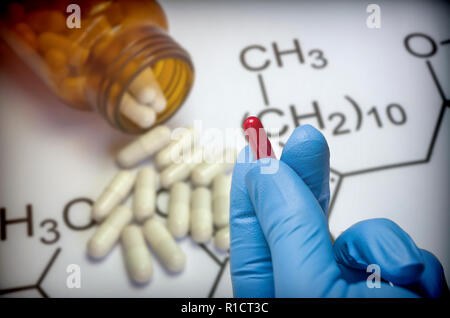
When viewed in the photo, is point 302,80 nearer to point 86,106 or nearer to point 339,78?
point 339,78

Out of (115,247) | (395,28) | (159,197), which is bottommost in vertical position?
(115,247)

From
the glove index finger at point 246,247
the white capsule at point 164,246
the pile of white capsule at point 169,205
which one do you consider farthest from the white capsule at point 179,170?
the glove index finger at point 246,247

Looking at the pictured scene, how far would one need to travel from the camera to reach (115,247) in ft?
3.30

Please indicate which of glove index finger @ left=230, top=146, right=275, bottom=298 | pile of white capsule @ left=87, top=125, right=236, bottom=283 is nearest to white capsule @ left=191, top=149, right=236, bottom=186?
pile of white capsule @ left=87, top=125, right=236, bottom=283

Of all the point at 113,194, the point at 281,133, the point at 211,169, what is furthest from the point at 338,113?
the point at 113,194

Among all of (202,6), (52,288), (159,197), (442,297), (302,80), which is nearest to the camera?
(442,297)

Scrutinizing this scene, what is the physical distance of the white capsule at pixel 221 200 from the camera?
99 cm

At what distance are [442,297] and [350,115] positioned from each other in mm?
643

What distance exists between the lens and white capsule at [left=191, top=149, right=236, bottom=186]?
Answer: 41.2 inches

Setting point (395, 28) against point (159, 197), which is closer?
point (159, 197)

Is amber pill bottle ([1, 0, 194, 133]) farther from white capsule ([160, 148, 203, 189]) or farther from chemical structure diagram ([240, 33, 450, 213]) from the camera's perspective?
chemical structure diagram ([240, 33, 450, 213])

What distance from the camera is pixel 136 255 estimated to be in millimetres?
953

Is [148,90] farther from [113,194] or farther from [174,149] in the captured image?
[113,194]

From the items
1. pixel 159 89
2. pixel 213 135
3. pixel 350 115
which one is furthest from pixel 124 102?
pixel 350 115
